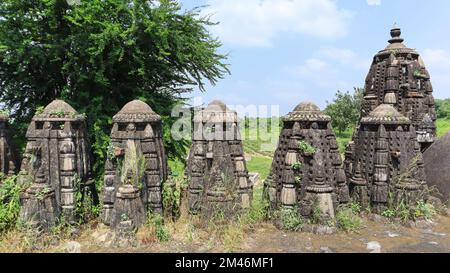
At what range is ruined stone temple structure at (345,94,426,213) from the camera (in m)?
7.50

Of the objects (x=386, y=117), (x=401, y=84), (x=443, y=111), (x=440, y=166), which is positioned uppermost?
(x=443, y=111)

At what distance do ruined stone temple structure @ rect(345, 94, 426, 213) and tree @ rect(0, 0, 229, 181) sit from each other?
659 centimetres

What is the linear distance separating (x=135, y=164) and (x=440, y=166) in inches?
315

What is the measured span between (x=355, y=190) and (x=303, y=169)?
200cm

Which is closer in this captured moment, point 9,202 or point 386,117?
point 9,202

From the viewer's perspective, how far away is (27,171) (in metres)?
6.62

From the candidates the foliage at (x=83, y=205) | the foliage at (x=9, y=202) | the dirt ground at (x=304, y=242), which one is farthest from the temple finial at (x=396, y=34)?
the foliage at (x=9, y=202)

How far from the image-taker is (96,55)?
10539mm

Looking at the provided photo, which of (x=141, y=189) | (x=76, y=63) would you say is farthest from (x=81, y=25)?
(x=141, y=189)

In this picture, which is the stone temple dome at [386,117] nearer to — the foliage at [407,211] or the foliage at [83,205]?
the foliage at [407,211]

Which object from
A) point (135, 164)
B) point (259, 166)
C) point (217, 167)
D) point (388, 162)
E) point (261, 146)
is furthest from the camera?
point (261, 146)

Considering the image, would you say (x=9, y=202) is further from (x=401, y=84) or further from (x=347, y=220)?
(x=401, y=84)

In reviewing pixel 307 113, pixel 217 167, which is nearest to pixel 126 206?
pixel 217 167

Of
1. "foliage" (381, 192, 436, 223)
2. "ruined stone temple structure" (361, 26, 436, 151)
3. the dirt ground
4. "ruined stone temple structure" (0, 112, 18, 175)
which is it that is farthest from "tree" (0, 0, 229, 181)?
"foliage" (381, 192, 436, 223)
